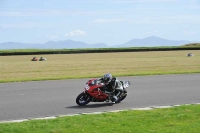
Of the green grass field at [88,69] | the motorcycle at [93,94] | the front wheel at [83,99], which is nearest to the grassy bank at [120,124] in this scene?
the motorcycle at [93,94]

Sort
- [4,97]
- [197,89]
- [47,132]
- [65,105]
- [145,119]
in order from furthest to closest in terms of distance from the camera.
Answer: [197,89] < [4,97] < [65,105] < [145,119] < [47,132]

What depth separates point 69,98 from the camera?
15.3 m

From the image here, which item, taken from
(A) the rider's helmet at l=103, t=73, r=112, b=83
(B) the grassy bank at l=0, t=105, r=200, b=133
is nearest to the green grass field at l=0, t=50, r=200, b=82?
(A) the rider's helmet at l=103, t=73, r=112, b=83

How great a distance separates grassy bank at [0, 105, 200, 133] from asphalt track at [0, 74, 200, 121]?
171cm

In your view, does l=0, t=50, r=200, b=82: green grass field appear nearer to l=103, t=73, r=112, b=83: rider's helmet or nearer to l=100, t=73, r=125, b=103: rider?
l=100, t=73, r=125, b=103: rider

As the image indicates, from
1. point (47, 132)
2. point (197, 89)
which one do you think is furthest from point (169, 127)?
point (197, 89)

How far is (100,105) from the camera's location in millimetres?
13852

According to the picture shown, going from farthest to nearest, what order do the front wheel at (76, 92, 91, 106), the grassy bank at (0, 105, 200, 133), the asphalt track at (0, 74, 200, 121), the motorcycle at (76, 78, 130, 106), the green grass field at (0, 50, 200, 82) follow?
1. the green grass field at (0, 50, 200, 82)
2. the front wheel at (76, 92, 91, 106)
3. the motorcycle at (76, 78, 130, 106)
4. the asphalt track at (0, 74, 200, 121)
5. the grassy bank at (0, 105, 200, 133)

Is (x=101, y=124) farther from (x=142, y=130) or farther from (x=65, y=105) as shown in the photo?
(x=65, y=105)

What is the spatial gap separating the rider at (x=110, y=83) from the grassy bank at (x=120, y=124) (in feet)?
8.47

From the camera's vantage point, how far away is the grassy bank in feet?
28.8

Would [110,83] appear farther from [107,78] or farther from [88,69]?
[88,69]

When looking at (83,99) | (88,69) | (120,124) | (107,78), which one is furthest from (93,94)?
(88,69)

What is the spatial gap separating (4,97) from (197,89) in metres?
8.00
